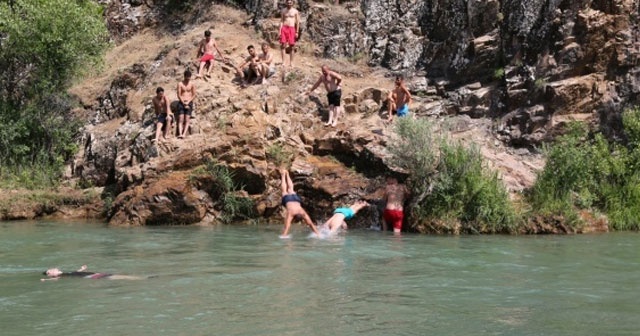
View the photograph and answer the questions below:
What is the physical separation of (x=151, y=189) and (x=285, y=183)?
3542 millimetres

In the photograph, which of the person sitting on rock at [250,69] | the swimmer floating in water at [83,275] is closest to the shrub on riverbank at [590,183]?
the person sitting on rock at [250,69]

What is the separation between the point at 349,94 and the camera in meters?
20.4

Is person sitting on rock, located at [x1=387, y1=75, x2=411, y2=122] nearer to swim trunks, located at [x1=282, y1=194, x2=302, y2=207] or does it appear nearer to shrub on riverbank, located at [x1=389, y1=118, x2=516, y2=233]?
shrub on riverbank, located at [x1=389, y1=118, x2=516, y2=233]

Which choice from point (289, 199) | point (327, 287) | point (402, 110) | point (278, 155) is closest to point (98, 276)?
point (327, 287)

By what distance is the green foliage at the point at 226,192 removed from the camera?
→ 674 inches

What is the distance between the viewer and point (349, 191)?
1659 cm

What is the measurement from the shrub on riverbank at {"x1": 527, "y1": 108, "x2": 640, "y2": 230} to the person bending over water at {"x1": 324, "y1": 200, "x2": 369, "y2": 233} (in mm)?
3806

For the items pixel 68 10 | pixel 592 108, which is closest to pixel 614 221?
pixel 592 108

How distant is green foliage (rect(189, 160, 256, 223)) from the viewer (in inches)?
674

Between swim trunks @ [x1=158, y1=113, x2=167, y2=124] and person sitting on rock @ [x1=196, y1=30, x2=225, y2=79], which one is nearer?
swim trunks @ [x1=158, y1=113, x2=167, y2=124]

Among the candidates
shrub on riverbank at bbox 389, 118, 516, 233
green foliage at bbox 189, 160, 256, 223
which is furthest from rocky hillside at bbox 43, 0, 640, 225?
shrub on riverbank at bbox 389, 118, 516, 233

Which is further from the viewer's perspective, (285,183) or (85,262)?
(285,183)

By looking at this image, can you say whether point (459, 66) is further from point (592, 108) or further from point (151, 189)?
point (151, 189)

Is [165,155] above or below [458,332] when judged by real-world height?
above
